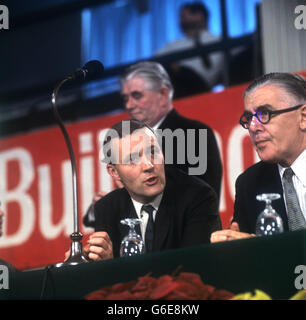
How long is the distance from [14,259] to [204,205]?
83.2 inches

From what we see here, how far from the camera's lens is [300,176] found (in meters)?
2.56

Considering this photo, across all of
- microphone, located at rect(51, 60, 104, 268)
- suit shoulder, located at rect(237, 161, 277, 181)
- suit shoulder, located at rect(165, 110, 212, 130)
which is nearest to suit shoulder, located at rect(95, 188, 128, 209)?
microphone, located at rect(51, 60, 104, 268)

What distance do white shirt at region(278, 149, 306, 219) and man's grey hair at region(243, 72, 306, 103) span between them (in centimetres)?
20

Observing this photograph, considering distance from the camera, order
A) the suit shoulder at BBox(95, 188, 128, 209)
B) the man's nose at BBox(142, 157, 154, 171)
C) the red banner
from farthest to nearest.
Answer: the red banner, the suit shoulder at BBox(95, 188, 128, 209), the man's nose at BBox(142, 157, 154, 171)

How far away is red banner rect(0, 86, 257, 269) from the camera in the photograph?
4.36 m

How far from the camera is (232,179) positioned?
3855 millimetres

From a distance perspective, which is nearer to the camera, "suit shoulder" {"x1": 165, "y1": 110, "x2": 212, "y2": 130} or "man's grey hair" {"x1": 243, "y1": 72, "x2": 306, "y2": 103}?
"man's grey hair" {"x1": 243, "y1": 72, "x2": 306, "y2": 103}

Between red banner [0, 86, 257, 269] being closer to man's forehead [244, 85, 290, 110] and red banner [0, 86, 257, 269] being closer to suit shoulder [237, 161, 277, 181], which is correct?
suit shoulder [237, 161, 277, 181]

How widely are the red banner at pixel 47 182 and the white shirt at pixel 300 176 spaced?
149 cm

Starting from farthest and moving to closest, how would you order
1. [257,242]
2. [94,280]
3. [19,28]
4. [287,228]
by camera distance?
[19,28], [287,228], [94,280], [257,242]

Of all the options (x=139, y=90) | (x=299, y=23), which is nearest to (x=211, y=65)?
(x=139, y=90)

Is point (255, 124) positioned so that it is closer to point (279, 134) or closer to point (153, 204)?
point (279, 134)

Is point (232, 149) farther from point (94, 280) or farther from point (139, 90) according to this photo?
point (94, 280)

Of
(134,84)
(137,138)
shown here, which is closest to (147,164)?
(137,138)
